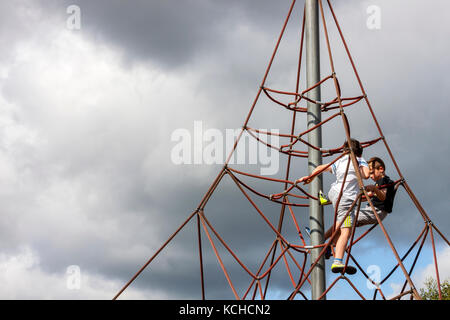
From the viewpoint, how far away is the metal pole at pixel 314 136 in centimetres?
1080

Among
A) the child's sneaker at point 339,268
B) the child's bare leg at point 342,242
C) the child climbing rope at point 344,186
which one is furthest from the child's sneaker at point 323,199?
the child's sneaker at point 339,268

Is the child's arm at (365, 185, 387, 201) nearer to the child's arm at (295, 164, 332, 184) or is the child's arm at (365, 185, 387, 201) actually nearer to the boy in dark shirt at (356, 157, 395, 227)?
the boy in dark shirt at (356, 157, 395, 227)

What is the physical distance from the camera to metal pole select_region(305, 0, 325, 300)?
10797mm

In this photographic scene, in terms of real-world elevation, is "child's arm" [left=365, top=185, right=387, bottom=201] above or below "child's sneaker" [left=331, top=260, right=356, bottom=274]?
above

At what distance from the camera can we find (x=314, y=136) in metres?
11.6

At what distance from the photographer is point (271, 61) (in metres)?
12.3

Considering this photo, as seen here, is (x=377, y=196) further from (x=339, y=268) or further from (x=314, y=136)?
(x=339, y=268)

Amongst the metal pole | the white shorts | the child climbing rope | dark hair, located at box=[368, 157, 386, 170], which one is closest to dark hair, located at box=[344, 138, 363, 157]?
the child climbing rope

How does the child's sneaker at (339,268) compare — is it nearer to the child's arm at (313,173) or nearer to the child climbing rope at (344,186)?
the child climbing rope at (344,186)
